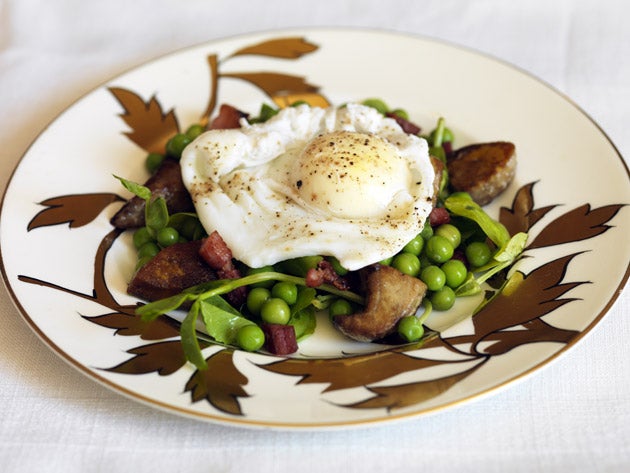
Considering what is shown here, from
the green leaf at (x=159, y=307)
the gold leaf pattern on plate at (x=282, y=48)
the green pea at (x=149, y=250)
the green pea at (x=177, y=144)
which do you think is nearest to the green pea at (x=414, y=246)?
the green leaf at (x=159, y=307)

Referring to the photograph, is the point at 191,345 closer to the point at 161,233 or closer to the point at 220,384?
the point at 220,384

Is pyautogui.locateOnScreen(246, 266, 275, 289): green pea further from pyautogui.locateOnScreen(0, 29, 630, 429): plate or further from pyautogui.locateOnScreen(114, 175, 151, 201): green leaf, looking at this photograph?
pyautogui.locateOnScreen(114, 175, 151, 201): green leaf

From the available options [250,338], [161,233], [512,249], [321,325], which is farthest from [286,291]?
[512,249]

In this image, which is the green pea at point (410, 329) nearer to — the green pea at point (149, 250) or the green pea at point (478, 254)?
the green pea at point (478, 254)

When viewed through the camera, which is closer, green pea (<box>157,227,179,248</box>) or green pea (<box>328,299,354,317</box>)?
green pea (<box>328,299,354,317</box>)

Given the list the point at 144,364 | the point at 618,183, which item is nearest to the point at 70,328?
the point at 144,364

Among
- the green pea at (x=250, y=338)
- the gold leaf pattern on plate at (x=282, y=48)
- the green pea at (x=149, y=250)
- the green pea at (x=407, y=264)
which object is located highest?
the gold leaf pattern on plate at (x=282, y=48)

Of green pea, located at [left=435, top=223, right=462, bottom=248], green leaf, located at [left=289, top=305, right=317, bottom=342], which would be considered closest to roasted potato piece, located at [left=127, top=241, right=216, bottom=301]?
green leaf, located at [left=289, top=305, right=317, bottom=342]
